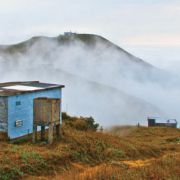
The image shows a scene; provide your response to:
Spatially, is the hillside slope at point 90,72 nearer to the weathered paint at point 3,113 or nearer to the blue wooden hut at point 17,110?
the blue wooden hut at point 17,110

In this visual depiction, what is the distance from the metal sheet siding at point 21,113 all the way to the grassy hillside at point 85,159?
0.52 m

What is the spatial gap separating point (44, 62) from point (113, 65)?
A: 33323 mm

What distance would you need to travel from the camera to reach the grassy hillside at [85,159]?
572 inches

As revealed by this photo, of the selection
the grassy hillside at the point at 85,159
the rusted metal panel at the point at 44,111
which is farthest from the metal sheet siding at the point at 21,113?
the rusted metal panel at the point at 44,111

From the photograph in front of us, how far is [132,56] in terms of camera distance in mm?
171750

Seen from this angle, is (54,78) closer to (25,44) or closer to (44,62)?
(44,62)

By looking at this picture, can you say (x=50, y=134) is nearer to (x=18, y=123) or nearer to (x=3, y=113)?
(x=18, y=123)

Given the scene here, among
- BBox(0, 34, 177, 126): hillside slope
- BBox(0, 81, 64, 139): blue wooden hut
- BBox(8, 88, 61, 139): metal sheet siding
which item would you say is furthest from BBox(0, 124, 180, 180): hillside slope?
BBox(0, 34, 177, 126): hillside slope

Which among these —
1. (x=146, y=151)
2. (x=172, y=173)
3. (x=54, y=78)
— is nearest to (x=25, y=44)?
(x=54, y=78)

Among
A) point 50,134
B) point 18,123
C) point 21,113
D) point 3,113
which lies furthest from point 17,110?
point 50,134

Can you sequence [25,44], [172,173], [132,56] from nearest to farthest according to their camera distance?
1. [172,173]
2. [25,44]
3. [132,56]

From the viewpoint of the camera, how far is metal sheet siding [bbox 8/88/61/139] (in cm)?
2200

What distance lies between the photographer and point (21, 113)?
23016mm

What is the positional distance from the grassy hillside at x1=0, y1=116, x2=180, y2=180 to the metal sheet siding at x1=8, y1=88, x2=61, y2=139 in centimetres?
52
